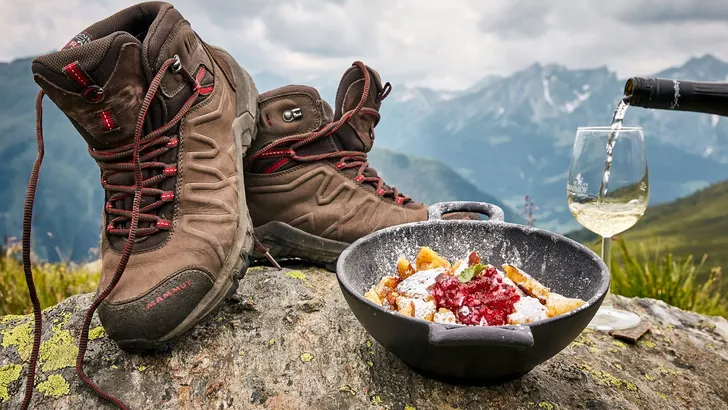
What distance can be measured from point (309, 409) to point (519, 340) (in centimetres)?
67

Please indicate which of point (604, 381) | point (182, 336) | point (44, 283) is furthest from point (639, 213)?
point (44, 283)

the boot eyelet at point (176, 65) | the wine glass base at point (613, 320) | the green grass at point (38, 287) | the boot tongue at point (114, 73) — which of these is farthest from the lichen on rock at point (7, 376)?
the wine glass base at point (613, 320)

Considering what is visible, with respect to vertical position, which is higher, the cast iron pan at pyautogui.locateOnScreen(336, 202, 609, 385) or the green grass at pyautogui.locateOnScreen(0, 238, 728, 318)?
the cast iron pan at pyautogui.locateOnScreen(336, 202, 609, 385)

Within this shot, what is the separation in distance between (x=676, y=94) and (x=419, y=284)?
1.27 metres

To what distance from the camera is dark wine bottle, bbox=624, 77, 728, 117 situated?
1.86 m

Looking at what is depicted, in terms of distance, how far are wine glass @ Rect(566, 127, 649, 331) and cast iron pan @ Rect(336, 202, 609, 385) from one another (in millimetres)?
443

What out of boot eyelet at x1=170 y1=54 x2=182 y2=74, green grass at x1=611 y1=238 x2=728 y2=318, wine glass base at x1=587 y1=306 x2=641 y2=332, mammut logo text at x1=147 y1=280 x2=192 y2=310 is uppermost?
boot eyelet at x1=170 y1=54 x2=182 y2=74

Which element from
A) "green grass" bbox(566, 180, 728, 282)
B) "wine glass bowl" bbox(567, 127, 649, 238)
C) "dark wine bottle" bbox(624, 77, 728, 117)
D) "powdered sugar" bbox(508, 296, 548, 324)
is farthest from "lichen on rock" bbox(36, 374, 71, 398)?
"green grass" bbox(566, 180, 728, 282)

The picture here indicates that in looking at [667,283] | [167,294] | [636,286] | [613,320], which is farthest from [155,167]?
[667,283]

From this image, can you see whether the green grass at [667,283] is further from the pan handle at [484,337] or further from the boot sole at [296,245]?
the pan handle at [484,337]

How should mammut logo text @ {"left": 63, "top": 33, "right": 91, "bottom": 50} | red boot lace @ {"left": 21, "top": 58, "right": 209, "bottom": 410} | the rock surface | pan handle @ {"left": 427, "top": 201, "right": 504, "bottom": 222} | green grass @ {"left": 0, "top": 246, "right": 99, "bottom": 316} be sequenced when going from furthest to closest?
1. green grass @ {"left": 0, "top": 246, "right": 99, "bottom": 316}
2. pan handle @ {"left": 427, "top": 201, "right": 504, "bottom": 222}
3. mammut logo text @ {"left": 63, "top": 33, "right": 91, "bottom": 50}
4. red boot lace @ {"left": 21, "top": 58, "right": 209, "bottom": 410}
5. the rock surface

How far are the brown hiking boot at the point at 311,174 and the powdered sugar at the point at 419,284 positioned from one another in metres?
0.90

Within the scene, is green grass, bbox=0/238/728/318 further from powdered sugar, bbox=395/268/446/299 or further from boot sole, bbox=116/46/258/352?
powdered sugar, bbox=395/268/446/299

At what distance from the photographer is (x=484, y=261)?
1.70m
